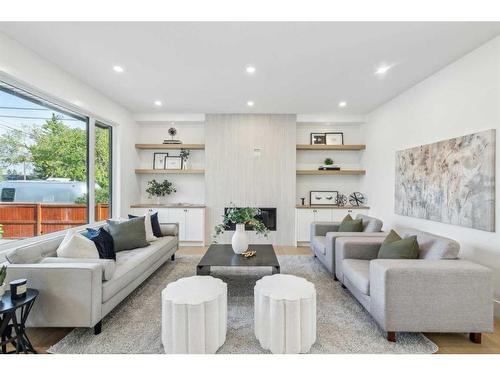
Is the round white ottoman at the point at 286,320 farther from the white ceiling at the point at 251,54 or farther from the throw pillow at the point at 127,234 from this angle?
the white ceiling at the point at 251,54

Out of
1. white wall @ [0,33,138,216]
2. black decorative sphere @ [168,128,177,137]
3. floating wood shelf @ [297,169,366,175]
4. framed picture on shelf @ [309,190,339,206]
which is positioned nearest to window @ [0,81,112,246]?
white wall @ [0,33,138,216]

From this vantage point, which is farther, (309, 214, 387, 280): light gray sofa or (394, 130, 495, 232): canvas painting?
(309, 214, 387, 280): light gray sofa

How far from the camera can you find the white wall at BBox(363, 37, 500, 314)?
2518 mm

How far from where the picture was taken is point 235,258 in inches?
122

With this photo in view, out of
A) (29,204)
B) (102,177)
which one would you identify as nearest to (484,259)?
(29,204)

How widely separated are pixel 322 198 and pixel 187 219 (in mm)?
2861

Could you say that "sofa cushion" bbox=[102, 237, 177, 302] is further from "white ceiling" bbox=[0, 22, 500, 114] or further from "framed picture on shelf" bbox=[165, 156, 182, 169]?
"white ceiling" bbox=[0, 22, 500, 114]

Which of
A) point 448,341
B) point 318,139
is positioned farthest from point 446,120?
point 318,139

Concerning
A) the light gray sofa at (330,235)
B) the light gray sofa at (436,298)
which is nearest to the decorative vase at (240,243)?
the light gray sofa at (330,235)

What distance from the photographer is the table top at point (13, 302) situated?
1.69 meters

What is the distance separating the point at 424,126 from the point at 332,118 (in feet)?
6.76

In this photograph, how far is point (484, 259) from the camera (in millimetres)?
2574

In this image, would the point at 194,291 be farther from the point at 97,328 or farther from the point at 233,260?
the point at 233,260

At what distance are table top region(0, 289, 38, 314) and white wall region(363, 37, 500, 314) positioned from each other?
3.90 meters
